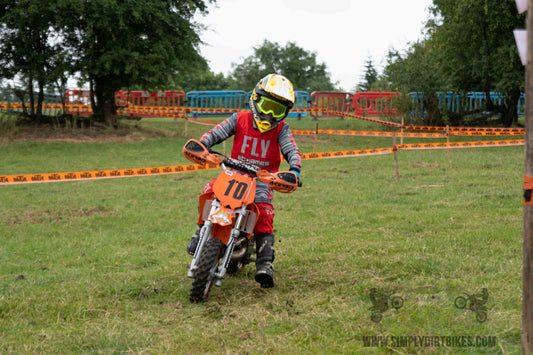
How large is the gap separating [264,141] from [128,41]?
Result: 17693mm

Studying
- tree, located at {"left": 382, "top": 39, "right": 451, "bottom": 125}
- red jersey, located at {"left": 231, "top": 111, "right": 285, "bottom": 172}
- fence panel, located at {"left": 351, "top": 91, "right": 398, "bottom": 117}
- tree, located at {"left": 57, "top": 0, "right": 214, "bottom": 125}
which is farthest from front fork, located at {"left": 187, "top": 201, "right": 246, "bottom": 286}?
fence panel, located at {"left": 351, "top": 91, "right": 398, "bottom": 117}

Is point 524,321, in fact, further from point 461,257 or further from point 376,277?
point 461,257

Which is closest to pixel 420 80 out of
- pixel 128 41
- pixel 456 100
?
pixel 456 100

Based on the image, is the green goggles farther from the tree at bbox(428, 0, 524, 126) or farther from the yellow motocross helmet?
the tree at bbox(428, 0, 524, 126)

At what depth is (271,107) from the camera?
5.20 m

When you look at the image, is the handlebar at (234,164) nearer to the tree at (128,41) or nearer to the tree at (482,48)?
the tree at (128,41)

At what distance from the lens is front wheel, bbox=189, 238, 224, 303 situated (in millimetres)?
4730

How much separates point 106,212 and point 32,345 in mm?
6332

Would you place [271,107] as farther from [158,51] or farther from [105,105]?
[105,105]

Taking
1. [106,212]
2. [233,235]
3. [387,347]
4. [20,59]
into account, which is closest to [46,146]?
[20,59]

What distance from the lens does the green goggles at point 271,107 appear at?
17.0 feet

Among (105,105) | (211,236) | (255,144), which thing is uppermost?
(105,105)

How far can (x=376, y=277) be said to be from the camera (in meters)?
5.32

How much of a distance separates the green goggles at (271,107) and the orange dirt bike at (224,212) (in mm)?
541
